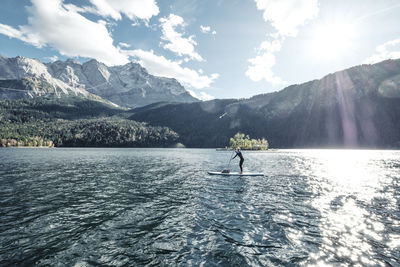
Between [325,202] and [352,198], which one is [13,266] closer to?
[325,202]

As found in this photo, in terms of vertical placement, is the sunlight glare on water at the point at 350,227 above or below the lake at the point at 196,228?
above

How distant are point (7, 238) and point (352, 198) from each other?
1129 inches

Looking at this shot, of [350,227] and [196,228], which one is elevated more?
[350,227]

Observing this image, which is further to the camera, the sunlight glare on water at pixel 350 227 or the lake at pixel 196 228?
the sunlight glare on water at pixel 350 227

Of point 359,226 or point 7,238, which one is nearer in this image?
point 7,238

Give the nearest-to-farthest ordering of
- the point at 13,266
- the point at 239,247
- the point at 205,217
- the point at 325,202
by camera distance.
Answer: the point at 13,266, the point at 239,247, the point at 205,217, the point at 325,202

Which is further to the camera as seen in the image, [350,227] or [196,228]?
[350,227]

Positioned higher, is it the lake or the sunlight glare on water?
the sunlight glare on water

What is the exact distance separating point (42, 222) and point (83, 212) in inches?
103

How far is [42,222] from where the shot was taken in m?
13.9

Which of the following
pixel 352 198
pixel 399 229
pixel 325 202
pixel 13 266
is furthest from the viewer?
pixel 352 198

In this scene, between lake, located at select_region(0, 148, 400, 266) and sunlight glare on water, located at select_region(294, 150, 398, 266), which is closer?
lake, located at select_region(0, 148, 400, 266)

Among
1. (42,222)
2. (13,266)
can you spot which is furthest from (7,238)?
(13,266)

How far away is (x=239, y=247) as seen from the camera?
11.0 meters
